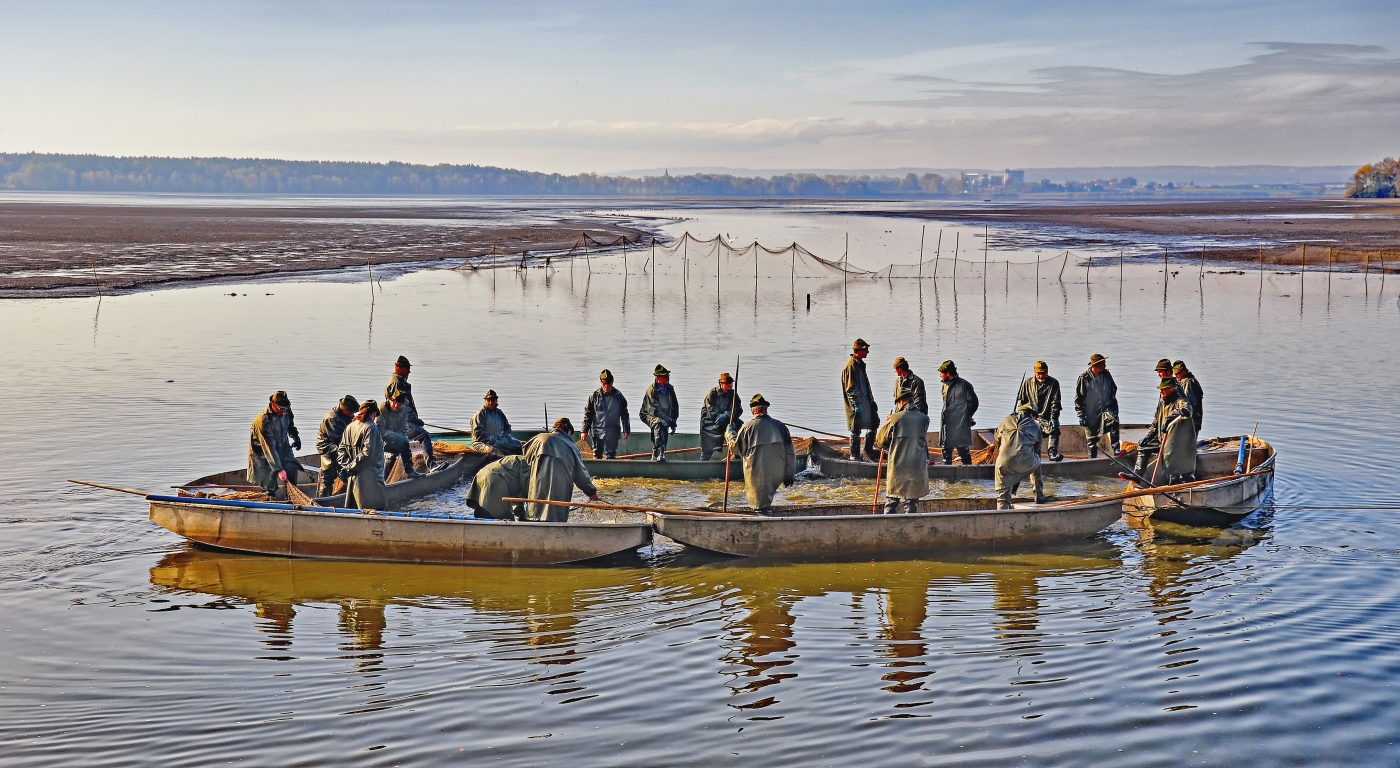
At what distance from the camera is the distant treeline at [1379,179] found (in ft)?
439

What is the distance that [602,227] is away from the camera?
87.1 metres

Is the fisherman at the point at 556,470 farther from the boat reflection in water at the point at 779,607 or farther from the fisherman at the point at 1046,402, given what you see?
the fisherman at the point at 1046,402

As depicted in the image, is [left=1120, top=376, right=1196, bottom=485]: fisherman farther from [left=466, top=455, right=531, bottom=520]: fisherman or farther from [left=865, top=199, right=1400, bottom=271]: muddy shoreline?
[left=865, top=199, right=1400, bottom=271]: muddy shoreline

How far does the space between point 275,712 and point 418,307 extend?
26761 millimetres

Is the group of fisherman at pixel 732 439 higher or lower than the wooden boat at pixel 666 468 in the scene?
higher

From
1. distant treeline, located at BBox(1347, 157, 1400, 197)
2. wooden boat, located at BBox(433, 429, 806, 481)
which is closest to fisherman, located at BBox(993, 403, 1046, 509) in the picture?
wooden boat, located at BBox(433, 429, 806, 481)

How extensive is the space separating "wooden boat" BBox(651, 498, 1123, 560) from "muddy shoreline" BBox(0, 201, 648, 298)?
30.0 metres

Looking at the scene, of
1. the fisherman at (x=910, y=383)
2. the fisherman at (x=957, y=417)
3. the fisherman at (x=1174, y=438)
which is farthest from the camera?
the fisherman at (x=957, y=417)

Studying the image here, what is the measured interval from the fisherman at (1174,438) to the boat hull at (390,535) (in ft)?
20.8

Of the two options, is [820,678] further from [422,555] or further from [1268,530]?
[1268,530]

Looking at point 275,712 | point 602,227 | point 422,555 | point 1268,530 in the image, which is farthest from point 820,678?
point 602,227

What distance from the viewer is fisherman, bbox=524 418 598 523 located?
39.6 ft

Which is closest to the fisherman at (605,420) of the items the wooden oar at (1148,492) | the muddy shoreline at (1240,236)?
the wooden oar at (1148,492)

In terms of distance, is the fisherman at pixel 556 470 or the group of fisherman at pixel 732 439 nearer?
the fisherman at pixel 556 470
